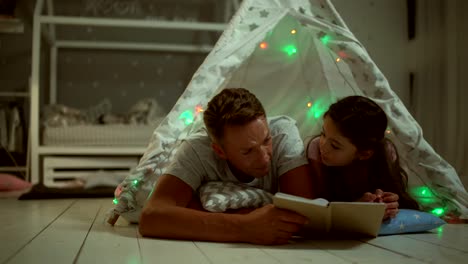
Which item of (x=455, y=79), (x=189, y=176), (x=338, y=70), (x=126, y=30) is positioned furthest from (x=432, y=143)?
(x=126, y=30)

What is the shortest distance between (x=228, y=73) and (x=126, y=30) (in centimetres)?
256

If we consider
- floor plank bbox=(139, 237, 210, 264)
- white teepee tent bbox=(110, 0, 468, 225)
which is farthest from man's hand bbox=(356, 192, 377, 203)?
floor plank bbox=(139, 237, 210, 264)

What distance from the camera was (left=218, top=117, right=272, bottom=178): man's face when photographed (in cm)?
131

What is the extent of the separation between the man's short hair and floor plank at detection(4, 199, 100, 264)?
46 centimetres

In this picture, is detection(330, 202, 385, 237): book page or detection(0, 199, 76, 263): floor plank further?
detection(0, 199, 76, 263): floor plank

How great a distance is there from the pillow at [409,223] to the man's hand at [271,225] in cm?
A: 33

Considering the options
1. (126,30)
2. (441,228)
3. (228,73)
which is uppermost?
(126,30)

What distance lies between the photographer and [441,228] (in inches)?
63.0

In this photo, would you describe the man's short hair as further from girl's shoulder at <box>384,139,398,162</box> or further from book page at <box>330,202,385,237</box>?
girl's shoulder at <box>384,139,398,162</box>

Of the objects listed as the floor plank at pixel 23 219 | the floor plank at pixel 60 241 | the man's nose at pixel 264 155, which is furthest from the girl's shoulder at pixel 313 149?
the floor plank at pixel 23 219

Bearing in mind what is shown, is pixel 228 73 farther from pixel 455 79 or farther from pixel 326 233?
pixel 455 79

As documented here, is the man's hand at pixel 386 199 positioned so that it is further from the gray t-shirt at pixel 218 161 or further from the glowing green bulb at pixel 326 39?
the glowing green bulb at pixel 326 39

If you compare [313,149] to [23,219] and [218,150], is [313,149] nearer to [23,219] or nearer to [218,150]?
[218,150]

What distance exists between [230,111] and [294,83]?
0.93m
